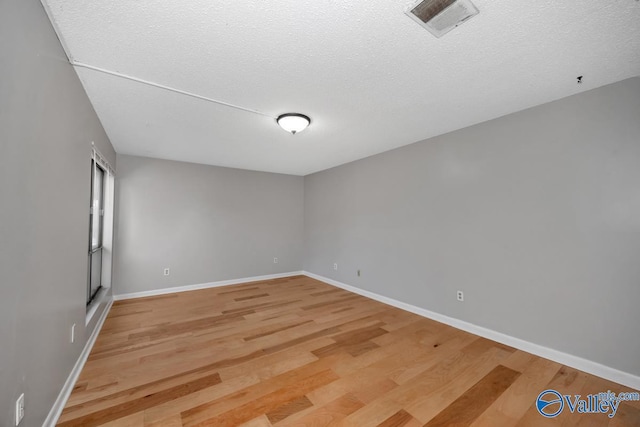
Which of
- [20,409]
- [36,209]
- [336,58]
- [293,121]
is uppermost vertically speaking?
[336,58]

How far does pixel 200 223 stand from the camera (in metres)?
4.67

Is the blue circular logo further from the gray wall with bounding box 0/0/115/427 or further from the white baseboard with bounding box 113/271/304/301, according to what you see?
the white baseboard with bounding box 113/271/304/301

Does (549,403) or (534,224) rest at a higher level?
(534,224)

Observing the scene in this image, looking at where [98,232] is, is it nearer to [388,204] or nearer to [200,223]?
[200,223]

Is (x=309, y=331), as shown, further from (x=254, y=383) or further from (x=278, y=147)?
(x=278, y=147)

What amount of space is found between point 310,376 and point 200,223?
366 centimetres

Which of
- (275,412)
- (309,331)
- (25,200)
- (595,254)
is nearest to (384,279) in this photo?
(309,331)

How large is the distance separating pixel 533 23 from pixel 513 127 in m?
1.43

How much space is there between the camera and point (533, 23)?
4.67ft

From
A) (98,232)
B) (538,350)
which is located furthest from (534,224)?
(98,232)

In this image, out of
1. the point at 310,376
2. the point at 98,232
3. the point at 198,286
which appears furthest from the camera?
the point at 198,286

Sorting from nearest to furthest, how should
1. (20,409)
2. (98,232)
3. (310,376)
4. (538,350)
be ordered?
(20,409) < (310,376) < (538,350) < (98,232)

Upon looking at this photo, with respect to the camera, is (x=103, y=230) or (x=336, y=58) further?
(x=103, y=230)

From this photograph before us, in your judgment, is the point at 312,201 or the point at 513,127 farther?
the point at 312,201
